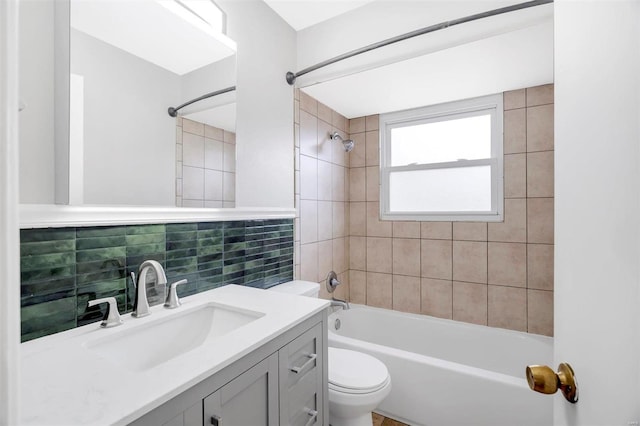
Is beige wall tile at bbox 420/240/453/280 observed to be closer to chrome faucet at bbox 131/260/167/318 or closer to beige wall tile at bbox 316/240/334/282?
beige wall tile at bbox 316/240/334/282

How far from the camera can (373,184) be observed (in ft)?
9.40

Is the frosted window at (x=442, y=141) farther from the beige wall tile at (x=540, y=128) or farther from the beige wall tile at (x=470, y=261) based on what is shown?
Result: the beige wall tile at (x=470, y=261)

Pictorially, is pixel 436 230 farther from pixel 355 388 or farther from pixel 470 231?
pixel 355 388

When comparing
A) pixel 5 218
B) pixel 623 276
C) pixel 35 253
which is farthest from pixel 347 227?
pixel 5 218

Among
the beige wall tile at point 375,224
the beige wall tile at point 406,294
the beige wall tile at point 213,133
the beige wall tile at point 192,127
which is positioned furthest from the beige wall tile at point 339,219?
the beige wall tile at point 192,127

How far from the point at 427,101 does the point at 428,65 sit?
2.12ft

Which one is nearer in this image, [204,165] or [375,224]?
[204,165]

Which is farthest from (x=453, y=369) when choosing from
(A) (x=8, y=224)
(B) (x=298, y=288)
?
(A) (x=8, y=224)

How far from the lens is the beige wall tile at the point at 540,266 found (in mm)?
2152

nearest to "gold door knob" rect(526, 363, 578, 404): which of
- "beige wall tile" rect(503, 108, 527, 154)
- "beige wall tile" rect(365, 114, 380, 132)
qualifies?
"beige wall tile" rect(503, 108, 527, 154)

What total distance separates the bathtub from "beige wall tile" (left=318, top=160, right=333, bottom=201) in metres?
1.01

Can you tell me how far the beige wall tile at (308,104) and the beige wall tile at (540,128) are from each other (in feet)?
5.22

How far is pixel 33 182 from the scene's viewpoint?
943 mm

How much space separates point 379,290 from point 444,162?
1.29 m
